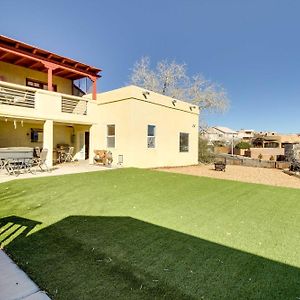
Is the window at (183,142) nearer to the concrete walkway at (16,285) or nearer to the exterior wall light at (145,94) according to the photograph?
the exterior wall light at (145,94)

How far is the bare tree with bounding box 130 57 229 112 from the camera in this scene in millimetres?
28969

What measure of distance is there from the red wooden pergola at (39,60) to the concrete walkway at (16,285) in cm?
1223

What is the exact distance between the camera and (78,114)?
14188 millimetres

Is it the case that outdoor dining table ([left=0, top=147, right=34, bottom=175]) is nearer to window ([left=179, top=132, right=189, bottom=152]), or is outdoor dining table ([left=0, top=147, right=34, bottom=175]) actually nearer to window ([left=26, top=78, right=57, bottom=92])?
window ([left=26, top=78, right=57, bottom=92])

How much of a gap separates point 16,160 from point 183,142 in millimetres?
11791

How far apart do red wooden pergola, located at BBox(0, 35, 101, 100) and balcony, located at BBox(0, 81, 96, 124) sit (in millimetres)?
1029

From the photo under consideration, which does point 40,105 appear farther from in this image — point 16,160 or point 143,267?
point 143,267

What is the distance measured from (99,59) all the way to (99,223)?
27.2 metres

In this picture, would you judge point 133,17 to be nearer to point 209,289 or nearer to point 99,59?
point 99,59

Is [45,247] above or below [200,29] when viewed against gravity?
below

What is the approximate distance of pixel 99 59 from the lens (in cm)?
2814

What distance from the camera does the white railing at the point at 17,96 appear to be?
11324mm

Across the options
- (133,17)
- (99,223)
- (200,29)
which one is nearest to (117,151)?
(99,223)

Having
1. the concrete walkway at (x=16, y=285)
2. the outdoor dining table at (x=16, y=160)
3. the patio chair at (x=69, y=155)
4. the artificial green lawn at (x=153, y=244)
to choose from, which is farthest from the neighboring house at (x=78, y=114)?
the concrete walkway at (x=16, y=285)
